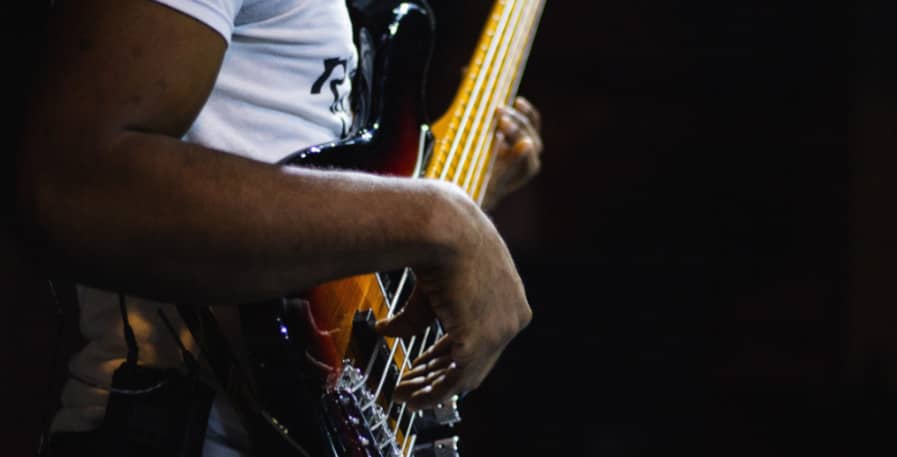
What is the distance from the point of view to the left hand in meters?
1.26

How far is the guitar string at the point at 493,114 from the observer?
110 centimetres

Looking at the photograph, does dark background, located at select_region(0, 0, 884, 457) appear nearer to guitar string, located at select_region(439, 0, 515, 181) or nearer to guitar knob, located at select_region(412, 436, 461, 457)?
guitar string, located at select_region(439, 0, 515, 181)

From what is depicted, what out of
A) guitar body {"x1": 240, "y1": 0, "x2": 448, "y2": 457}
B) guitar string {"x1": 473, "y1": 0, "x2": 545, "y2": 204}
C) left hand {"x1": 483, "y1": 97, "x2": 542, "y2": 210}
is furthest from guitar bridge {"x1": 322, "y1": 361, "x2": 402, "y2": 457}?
left hand {"x1": 483, "y1": 97, "x2": 542, "y2": 210}

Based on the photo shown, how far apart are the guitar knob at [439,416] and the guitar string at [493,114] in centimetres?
31

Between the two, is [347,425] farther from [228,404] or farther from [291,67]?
[291,67]

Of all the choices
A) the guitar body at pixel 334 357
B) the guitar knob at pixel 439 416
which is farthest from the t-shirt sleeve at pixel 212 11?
the guitar knob at pixel 439 416

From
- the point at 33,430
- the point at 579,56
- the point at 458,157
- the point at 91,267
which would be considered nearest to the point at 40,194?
the point at 91,267

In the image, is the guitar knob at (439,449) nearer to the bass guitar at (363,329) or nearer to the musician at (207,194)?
the bass guitar at (363,329)

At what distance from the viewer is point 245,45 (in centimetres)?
66

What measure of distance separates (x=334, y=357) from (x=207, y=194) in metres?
0.19

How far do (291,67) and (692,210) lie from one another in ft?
6.58

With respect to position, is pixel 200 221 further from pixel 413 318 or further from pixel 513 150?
pixel 513 150

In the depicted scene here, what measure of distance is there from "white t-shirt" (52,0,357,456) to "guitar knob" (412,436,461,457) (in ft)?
0.56

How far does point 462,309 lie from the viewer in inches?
25.5
